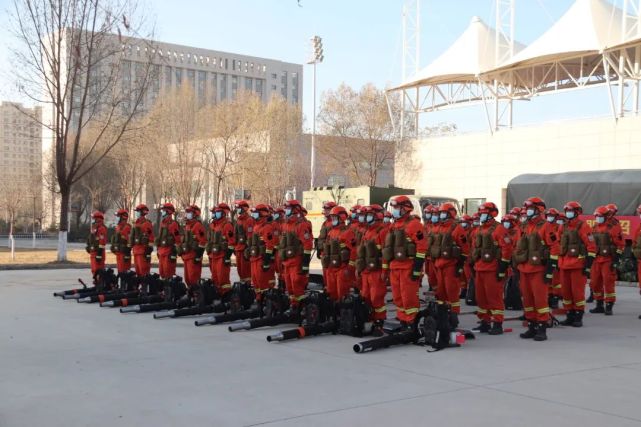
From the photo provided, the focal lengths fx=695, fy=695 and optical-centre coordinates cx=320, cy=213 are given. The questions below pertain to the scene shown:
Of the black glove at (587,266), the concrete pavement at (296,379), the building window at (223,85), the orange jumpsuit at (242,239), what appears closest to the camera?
the concrete pavement at (296,379)

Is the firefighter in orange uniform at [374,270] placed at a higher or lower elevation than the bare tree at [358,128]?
lower

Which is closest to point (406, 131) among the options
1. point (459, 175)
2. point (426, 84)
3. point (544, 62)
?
point (426, 84)

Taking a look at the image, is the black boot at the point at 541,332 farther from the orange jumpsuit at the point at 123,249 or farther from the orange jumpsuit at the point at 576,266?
the orange jumpsuit at the point at 123,249

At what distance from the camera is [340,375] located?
27.1 feet

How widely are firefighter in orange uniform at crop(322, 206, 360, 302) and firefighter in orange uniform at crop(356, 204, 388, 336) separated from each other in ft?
2.31

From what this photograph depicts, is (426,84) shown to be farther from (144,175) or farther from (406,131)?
(144,175)

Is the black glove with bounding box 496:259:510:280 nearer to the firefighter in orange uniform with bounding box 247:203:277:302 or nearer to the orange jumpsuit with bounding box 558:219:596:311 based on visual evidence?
the orange jumpsuit with bounding box 558:219:596:311

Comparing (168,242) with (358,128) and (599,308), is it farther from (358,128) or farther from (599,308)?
(358,128)

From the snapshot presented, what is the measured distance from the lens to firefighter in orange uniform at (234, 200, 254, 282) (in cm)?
1487

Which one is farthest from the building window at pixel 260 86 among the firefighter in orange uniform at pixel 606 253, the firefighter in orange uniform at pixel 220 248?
the firefighter in orange uniform at pixel 606 253

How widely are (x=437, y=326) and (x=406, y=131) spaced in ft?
131

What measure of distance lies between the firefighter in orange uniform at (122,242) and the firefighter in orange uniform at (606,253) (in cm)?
1060

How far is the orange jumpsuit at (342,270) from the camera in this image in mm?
12047

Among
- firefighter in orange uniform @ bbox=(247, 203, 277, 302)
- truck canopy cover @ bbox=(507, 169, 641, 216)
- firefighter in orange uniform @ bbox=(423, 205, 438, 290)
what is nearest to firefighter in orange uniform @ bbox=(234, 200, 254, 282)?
firefighter in orange uniform @ bbox=(247, 203, 277, 302)
